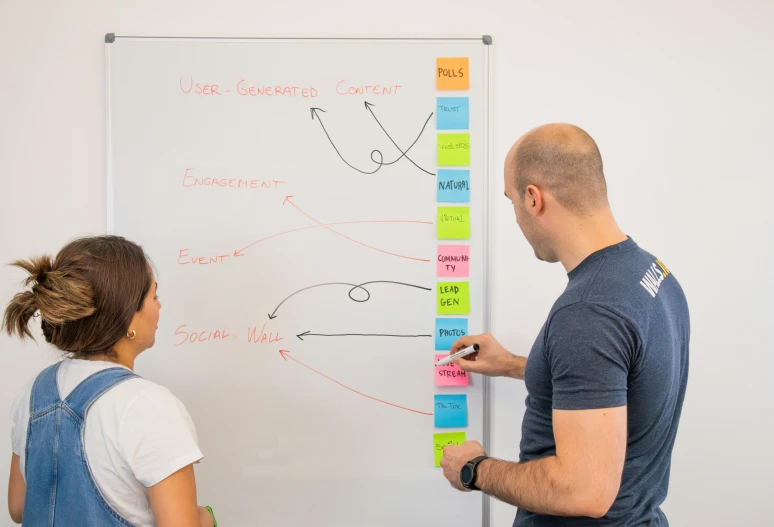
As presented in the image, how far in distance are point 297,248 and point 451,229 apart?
0.43 m

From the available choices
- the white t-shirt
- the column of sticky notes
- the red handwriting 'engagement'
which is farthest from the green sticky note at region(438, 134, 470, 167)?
the white t-shirt

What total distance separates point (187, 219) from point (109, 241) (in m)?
0.58

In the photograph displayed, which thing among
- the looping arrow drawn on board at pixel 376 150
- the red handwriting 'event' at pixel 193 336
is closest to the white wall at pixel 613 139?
the looping arrow drawn on board at pixel 376 150

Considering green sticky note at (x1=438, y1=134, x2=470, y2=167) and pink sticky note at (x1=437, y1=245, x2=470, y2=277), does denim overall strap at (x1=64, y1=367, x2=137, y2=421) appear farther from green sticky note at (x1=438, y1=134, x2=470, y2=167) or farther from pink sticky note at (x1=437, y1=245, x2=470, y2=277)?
green sticky note at (x1=438, y1=134, x2=470, y2=167)

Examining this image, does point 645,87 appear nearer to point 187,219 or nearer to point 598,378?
point 598,378

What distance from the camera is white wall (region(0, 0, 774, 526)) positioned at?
1.66 m

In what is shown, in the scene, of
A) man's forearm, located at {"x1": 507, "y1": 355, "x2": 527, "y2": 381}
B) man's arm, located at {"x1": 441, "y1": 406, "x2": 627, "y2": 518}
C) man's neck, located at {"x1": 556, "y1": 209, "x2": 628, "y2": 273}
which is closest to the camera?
man's arm, located at {"x1": 441, "y1": 406, "x2": 627, "y2": 518}

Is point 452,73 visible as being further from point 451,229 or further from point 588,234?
point 588,234

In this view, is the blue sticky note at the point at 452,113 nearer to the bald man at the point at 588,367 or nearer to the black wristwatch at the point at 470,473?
the bald man at the point at 588,367

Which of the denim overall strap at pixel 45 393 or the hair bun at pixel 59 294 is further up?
the hair bun at pixel 59 294

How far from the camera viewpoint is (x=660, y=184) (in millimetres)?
1704

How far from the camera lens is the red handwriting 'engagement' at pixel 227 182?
1.64m

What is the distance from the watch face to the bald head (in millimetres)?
521

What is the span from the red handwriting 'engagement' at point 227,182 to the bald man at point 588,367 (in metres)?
0.73
